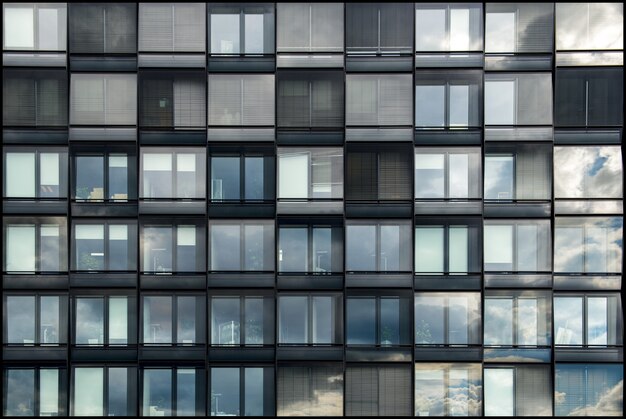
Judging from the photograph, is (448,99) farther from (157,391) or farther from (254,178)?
(157,391)

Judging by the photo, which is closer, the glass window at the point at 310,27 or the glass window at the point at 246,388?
the glass window at the point at 246,388

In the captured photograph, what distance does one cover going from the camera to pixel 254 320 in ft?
75.6

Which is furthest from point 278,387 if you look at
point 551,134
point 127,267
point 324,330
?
point 551,134

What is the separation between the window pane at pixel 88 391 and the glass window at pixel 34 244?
4466 mm

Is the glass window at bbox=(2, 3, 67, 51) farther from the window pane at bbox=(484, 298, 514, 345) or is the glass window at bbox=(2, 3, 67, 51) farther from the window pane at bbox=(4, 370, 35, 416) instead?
the window pane at bbox=(484, 298, 514, 345)

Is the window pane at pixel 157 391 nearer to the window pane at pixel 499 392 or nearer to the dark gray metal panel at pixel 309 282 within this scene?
the dark gray metal panel at pixel 309 282

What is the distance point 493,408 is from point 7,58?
82.3ft

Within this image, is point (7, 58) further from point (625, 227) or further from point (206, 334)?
point (625, 227)

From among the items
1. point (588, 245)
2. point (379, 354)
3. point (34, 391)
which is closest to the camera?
point (379, 354)

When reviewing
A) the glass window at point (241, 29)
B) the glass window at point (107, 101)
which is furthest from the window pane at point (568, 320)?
the glass window at point (107, 101)

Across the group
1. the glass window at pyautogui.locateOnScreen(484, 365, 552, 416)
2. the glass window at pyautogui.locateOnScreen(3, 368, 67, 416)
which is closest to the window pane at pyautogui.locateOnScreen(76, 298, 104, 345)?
the glass window at pyautogui.locateOnScreen(3, 368, 67, 416)

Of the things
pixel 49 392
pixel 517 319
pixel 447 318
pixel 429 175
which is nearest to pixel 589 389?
pixel 517 319

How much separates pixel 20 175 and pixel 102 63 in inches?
230

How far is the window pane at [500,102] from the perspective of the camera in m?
23.3
